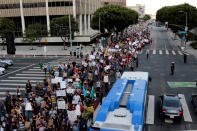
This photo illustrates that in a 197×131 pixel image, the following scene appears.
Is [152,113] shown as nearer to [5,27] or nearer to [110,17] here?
[110,17]

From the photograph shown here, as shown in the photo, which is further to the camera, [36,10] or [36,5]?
[36,10]

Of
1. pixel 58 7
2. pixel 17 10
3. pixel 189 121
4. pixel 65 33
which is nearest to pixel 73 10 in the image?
pixel 58 7

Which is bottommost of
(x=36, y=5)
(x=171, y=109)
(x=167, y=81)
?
(x=167, y=81)

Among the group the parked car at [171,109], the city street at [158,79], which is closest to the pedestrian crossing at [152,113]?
the city street at [158,79]

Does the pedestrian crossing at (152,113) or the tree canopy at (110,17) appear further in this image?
the tree canopy at (110,17)

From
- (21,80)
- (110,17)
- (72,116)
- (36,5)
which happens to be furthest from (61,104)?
(36,5)

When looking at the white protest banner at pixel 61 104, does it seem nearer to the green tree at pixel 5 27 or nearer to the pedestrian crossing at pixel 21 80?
the pedestrian crossing at pixel 21 80

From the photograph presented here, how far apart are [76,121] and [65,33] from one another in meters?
44.1

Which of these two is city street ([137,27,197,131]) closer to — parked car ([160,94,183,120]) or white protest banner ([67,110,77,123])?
parked car ([160,94,183,120])

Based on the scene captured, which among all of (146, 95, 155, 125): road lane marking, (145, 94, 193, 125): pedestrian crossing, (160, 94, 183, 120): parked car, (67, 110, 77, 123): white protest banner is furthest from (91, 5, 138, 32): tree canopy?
(67, 110, 77, 123): white protest banner

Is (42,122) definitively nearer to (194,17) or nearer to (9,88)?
(9,88)

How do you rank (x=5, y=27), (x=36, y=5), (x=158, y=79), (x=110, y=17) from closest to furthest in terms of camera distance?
(x=158, y=79)
(x=5, y=27)
(x=110, y=17)
(x=36, y=5)

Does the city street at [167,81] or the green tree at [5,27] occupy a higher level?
the green tree at [5,27]

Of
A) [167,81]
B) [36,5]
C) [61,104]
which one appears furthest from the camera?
A: [36,5]
